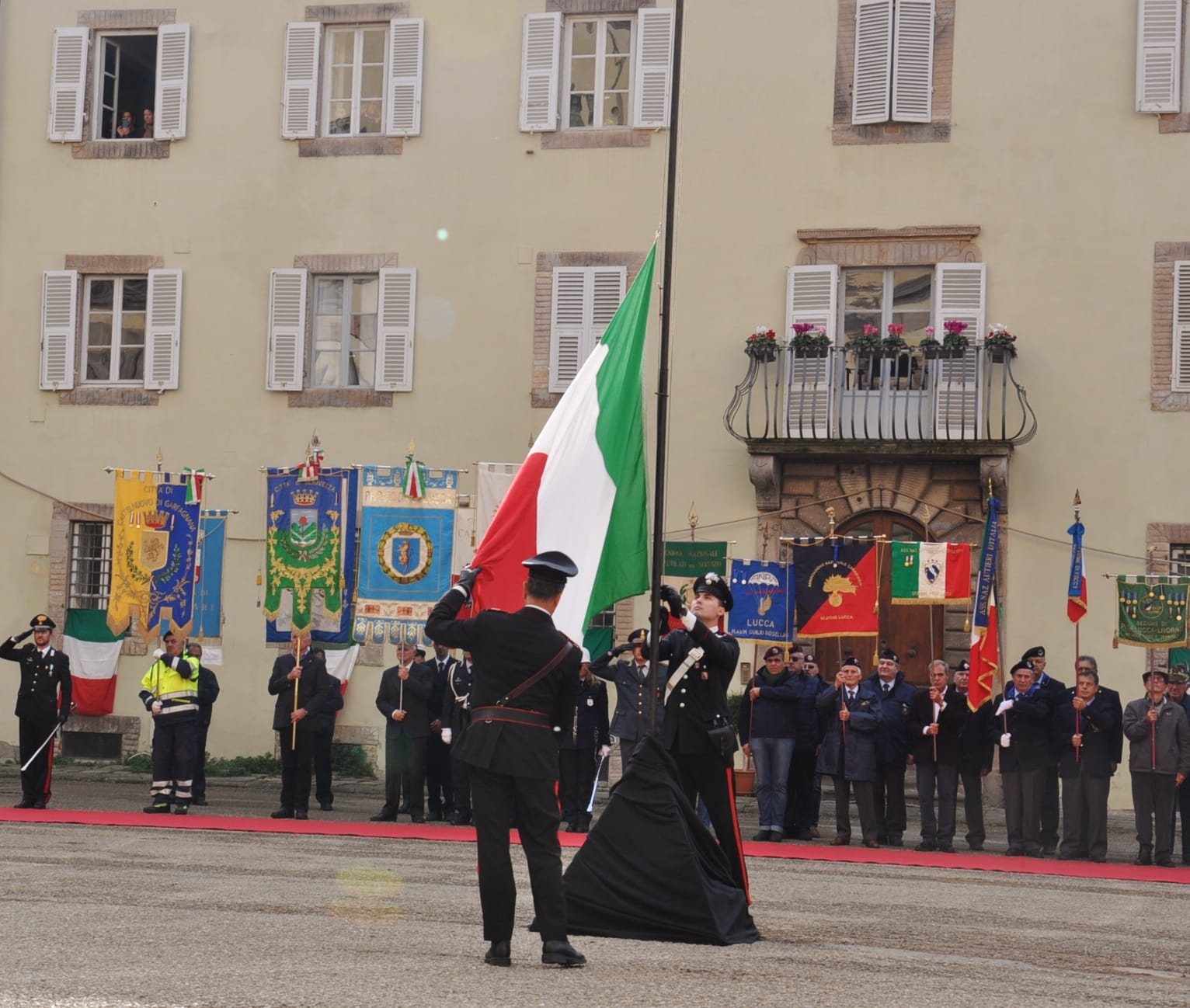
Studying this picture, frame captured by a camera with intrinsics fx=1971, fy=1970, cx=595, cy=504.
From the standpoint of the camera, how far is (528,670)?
8445mm

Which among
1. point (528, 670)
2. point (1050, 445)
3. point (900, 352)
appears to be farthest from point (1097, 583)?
point (528, 670)

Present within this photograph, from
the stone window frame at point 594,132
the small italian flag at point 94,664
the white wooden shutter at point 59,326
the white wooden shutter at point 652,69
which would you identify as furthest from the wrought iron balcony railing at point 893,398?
the white wooden shutter at point 59,326

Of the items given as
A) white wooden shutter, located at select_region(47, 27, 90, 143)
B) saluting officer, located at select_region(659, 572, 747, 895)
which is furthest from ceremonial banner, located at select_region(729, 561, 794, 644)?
white wooden shutter, located at select_region(47, 27, 90, 143)

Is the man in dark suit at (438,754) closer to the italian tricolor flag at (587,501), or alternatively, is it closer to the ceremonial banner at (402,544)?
the ceremonial banner at (402,544)

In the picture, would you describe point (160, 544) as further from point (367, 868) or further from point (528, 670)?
point (528, 670)

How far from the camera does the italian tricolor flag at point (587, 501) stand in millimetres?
9414

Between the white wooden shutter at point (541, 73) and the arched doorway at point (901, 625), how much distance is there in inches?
235

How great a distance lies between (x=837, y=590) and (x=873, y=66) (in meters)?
6.41

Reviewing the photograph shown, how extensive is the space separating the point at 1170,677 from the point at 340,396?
10855 millimetres

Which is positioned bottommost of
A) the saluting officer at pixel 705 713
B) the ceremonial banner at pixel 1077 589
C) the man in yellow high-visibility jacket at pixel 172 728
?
the man in yellow high-visibility jacket at pixel 172 728

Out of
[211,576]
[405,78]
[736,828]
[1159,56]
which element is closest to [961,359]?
[1159,56]

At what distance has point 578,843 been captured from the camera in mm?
15648

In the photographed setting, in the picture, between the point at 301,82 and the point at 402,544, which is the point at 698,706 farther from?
the point at 301,82

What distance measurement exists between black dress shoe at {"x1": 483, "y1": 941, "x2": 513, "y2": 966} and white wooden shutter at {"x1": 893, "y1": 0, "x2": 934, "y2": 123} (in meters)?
15.8
